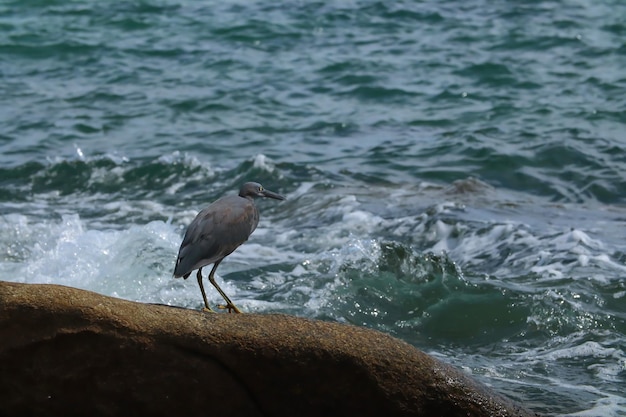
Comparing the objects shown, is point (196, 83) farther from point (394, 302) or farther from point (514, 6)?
point (394, 302)

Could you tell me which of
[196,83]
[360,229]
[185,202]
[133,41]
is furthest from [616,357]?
[133,41]

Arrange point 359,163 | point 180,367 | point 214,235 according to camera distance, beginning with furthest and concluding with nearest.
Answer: point 359,163, point 214,235, point 180,367

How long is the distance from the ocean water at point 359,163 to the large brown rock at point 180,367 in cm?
135

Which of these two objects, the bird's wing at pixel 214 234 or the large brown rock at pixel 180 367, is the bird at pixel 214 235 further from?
the large brown rock at pixel 180 367

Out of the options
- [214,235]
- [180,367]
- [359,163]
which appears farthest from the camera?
[359,163]

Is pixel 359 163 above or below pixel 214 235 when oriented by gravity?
below

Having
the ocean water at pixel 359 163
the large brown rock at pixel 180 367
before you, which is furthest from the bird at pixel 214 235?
the ocean water at pixel 359 163

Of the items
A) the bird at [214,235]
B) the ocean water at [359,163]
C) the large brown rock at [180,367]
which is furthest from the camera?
the ocean water at [359,163]

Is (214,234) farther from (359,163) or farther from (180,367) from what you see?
(359,163)

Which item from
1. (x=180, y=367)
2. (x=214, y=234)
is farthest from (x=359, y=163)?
(x=180, y=367)

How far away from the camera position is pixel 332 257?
7574mm

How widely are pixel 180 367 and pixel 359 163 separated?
633 cm

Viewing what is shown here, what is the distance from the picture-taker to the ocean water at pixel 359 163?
6754mm

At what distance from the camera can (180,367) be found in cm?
401
